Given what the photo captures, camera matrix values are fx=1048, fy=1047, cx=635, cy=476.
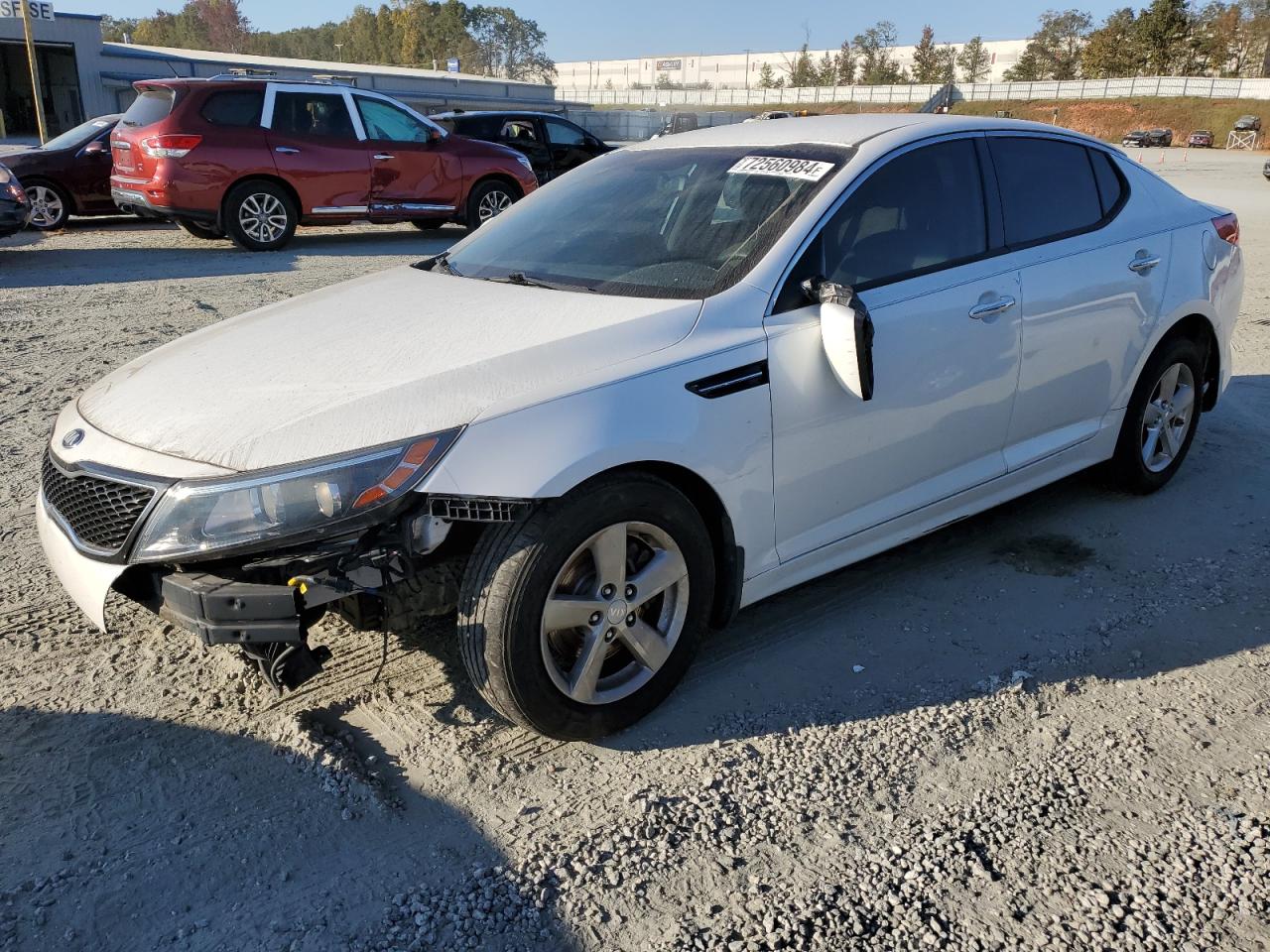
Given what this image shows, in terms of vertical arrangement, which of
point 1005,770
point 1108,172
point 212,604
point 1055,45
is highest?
point 1055,45

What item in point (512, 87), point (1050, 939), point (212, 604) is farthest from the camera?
point (512, 87)

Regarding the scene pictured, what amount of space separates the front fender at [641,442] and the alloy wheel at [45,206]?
1262 cm

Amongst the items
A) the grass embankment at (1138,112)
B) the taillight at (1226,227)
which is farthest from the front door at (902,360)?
the grass embankment at (1138,112)

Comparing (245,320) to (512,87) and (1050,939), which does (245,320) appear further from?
(512,87)

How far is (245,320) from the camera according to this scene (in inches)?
147

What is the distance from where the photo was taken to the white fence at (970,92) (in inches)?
2672

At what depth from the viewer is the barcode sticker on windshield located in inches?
139

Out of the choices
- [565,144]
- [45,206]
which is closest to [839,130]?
[45,206]

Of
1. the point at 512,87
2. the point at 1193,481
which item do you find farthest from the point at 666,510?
the point at 512,87

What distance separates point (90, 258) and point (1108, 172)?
33.9ft

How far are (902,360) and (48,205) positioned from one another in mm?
12837

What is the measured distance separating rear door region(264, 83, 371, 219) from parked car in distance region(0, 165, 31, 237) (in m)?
2.52

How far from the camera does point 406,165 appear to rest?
41.1 feet

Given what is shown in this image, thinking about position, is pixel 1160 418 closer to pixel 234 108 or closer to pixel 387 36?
pixel 234 108
